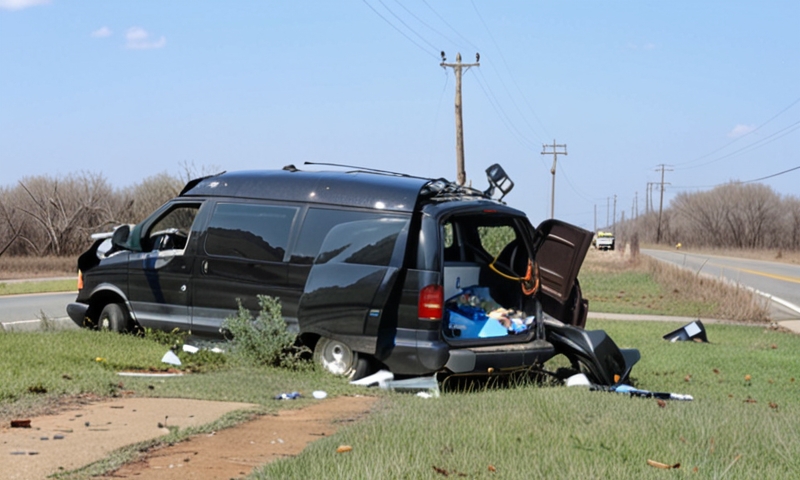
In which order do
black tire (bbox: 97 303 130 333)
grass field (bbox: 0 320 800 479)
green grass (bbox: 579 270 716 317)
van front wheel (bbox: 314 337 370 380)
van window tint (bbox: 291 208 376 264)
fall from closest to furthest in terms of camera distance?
1. grass field (bbox: 0 320 800 479)
2. van front wheel (bbox: 314 337 370 380)
3. van window tint (bbox: 291 208 376 264)
4. black tire (bbox: 97 303 130 333)
5. green grass (bbox: 579 270 716 317)

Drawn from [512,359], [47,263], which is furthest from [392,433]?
[47,263]

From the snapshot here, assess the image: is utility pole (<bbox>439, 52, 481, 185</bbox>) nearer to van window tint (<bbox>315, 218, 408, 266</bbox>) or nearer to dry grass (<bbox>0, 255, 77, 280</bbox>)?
dry grass (<bbox>0, 255, 77, 280</bbox>)

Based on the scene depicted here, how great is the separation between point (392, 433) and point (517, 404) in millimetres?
1734

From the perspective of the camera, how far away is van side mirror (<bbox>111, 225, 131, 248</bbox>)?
1234 cm

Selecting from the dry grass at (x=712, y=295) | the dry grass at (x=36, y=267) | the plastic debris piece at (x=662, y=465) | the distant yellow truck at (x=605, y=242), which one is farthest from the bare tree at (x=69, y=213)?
the distant yellow truck at (x=605, y=242)

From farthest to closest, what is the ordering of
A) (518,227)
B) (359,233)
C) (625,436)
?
(518,227) < (359,233) < (625,436)

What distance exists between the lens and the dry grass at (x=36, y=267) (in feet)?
115

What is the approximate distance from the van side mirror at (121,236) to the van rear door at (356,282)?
3242mm

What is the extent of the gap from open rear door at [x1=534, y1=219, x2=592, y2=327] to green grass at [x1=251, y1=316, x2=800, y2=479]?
183 centimetres

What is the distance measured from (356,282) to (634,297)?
1988cm

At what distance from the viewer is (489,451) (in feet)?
20.5

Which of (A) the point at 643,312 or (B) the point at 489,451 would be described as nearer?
(B) the point at 489,451

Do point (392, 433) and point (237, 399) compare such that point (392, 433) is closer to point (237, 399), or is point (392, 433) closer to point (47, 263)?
point (237, 399)

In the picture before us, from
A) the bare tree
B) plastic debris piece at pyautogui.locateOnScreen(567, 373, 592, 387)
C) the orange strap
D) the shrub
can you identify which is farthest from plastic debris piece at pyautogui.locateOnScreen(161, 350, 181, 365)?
the bare tree
